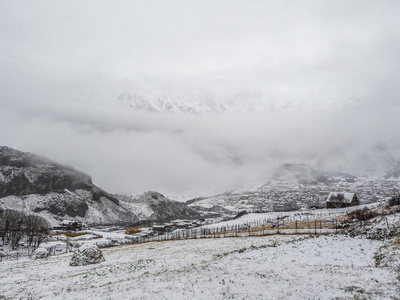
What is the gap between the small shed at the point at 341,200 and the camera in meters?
114

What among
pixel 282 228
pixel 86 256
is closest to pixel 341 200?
pixel 282 228

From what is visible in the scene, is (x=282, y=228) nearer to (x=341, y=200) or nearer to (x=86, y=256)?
(x=86, y=256)

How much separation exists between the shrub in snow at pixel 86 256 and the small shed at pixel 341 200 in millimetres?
113799

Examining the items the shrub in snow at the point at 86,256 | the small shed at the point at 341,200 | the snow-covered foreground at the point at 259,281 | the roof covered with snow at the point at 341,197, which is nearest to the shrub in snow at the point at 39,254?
the shrub in snow at the point at 86,256

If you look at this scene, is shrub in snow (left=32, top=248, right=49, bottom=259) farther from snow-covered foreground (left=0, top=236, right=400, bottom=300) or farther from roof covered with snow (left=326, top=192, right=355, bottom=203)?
roof covered with snow (left=326, top=192, right=355, bottom=203)

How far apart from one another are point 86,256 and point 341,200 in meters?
118

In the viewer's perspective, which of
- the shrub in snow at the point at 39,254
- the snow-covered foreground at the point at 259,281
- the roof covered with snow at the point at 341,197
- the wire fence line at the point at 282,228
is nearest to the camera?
the snow-covered foreground at the point at 259,281

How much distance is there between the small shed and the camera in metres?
114

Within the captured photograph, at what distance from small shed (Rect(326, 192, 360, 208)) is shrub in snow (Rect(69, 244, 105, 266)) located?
113799 mm

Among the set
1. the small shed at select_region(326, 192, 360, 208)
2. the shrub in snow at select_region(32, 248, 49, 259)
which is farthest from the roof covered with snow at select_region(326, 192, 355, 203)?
the shrub in snow at select_region(32, 248, 49, 259)

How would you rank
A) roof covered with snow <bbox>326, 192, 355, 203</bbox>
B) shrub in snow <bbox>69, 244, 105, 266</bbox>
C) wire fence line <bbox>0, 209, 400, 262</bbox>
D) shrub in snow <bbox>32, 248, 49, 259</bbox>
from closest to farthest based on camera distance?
shrub in snow <bbox>69, 244, 105, 266</bbox> < wire fence line <bbox>0, 209, 400, 262</bbox> < shrub in snow <bbox>32, 248, 49, 259</bbox> < roof covered with snow <bbox>326, 192, 355, 203</bbox>

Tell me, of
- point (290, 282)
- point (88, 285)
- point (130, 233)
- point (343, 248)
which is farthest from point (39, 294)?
point (130, 233)

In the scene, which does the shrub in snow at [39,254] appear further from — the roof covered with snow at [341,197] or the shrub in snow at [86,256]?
the roof covered with snow at [341,197]

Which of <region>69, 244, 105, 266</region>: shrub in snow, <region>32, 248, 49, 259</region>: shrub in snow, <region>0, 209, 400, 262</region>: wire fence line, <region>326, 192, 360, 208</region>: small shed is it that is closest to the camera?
<region>69, 244, 105, 266</region>: shrub in snow
